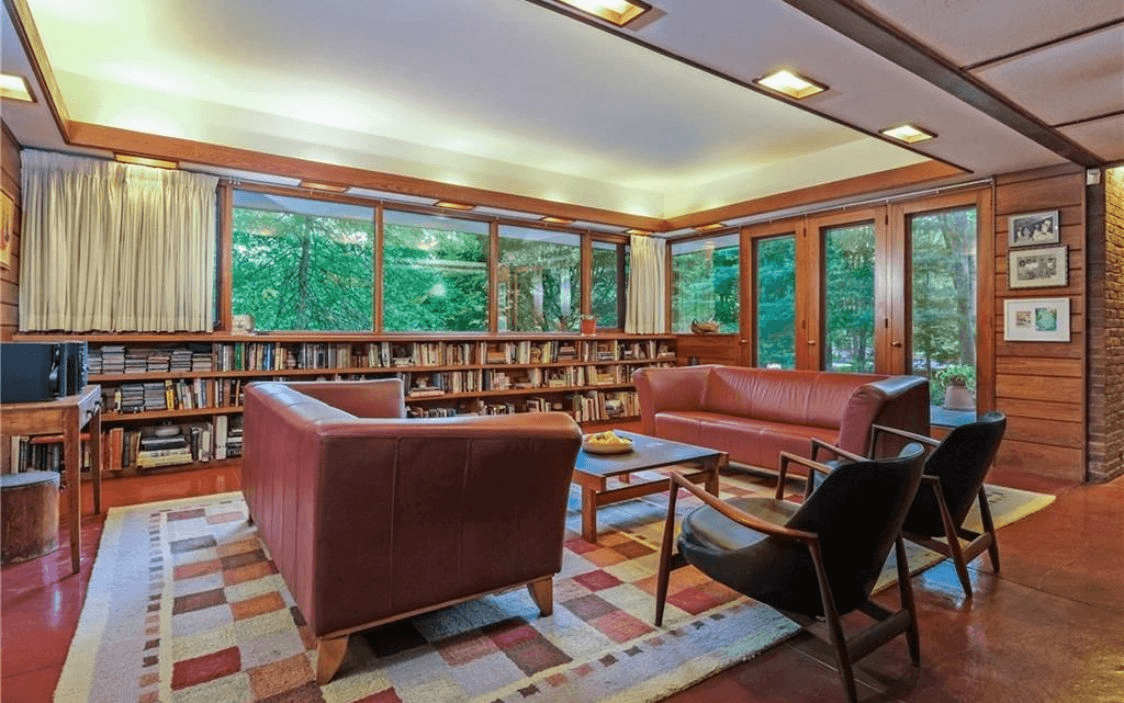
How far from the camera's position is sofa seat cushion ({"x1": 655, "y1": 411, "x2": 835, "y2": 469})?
3846mm

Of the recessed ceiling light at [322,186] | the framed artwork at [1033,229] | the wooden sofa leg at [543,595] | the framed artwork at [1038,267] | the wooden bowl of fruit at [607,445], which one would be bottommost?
the wooden sofa leg at [543,595]

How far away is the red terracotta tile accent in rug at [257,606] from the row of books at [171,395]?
272cm

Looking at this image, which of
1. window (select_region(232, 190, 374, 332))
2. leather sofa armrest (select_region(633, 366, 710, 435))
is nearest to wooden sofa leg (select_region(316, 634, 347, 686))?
leather sofa armrest (select_region(633, 366, 710, 435))

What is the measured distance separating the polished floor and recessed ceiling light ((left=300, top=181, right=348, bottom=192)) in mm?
2936

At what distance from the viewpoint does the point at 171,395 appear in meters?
4.28

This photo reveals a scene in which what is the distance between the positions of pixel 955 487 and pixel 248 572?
3.06 m

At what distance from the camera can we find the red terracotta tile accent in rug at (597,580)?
93.4 inches

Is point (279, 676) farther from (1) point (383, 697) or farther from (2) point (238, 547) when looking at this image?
(2) point (238, 547)

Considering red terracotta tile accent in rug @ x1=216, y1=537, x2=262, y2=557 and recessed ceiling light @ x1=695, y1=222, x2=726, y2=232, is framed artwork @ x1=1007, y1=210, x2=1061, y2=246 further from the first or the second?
red terracotta tile accent in rug @ x1=216, y1=537, x2=262, y2=557

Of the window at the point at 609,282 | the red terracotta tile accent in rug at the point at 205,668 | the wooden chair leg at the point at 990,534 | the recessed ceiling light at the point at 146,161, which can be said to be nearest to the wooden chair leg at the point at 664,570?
the red terracotta tile accent in rug at the point at 205,668

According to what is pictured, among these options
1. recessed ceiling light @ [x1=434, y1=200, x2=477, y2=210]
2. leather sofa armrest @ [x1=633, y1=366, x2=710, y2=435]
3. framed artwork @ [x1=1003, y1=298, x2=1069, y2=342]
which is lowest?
leather sofa armrest @ [x1=633, y1=366, x2=710, y2=435]

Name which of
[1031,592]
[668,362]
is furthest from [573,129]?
[1031,592]

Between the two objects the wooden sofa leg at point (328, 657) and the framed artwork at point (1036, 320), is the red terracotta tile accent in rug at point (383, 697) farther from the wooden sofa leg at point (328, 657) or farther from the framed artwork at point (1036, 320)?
the framed artwork at point (1036, 320)

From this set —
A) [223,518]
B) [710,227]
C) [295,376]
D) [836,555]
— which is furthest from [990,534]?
[295,376]
